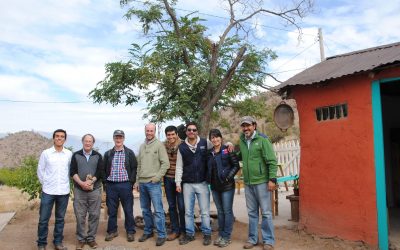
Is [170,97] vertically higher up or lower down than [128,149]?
higher up

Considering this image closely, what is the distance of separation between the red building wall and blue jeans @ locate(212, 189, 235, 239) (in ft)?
5.29

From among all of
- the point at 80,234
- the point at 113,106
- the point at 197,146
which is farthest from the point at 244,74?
the point at 80,234

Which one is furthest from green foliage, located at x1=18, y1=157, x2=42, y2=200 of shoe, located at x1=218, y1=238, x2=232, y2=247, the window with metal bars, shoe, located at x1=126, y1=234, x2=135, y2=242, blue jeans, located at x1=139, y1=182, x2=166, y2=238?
the window with metal bars

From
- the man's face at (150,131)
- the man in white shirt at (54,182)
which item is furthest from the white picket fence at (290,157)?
the man in white shirt at (54,182)

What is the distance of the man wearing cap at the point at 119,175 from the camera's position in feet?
21.5

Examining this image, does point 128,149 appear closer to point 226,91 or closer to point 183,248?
point 183,248

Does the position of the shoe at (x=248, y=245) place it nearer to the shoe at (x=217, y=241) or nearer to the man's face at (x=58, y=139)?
the shoe at (x=217, y=241)

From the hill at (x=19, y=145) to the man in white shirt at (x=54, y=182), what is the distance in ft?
95.1

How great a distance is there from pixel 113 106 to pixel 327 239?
5695 millimetres

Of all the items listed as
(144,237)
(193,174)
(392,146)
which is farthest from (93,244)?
(392,146)

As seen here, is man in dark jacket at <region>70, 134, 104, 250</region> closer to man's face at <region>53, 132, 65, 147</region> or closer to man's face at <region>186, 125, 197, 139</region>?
man's face at <region>53, 132, 65, 147</region>

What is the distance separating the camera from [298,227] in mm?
7215

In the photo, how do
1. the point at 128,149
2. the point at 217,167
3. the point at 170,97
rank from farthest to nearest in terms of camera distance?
the point at 170,97 < the point at 128,149 < the point at 217,167

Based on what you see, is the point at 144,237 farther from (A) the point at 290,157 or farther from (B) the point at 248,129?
(A) the point at 290,157
